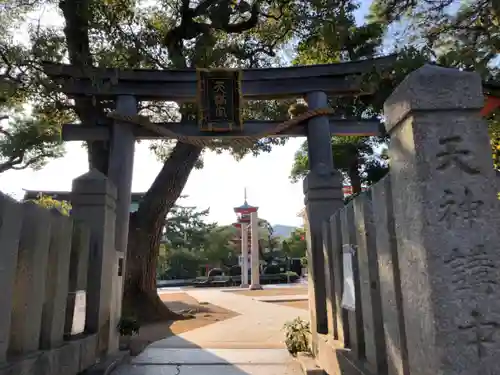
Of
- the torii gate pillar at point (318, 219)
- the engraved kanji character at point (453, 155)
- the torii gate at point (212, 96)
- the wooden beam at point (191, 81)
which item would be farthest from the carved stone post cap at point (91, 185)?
the engraved kanji character at point (453, 155)

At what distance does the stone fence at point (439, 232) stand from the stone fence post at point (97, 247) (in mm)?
3246

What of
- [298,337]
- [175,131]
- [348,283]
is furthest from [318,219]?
[175,131]

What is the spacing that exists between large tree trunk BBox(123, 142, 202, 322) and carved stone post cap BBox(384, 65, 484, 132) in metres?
7.21

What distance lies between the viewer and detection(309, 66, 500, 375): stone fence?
5.62ft

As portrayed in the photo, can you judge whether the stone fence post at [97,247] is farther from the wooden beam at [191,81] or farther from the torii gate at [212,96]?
the wooden beam at [191,81]

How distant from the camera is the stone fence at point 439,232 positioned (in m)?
1.71

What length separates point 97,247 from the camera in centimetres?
442

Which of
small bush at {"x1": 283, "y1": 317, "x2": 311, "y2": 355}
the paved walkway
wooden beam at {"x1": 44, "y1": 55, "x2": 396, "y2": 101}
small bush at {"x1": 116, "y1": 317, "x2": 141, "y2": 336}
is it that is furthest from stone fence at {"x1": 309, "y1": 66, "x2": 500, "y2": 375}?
wooden beam at {"x1": 44, "y1": 55, "x2": 396, "y2": 101}

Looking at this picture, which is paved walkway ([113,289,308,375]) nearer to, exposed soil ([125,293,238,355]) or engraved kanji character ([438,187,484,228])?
exposed soil ([125,293,238,355])

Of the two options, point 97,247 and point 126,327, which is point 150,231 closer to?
point 126,327

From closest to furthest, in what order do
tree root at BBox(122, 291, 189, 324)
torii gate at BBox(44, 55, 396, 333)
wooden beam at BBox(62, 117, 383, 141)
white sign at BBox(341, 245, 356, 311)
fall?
white sign at BBox(341, 245, 356, 311)
torii gate at BBox(44, 55, 396, 333)
wooden beam at BBox(62, 117, 383, 141)
tree root at BBox(122, 291, 189, 324)

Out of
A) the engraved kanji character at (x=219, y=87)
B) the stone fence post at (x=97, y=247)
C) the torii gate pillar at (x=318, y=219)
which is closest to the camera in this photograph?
the stone fence post at (x=97, y=247)

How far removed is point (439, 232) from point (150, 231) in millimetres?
7852

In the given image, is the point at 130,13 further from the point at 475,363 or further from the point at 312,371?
the point at 475,363
